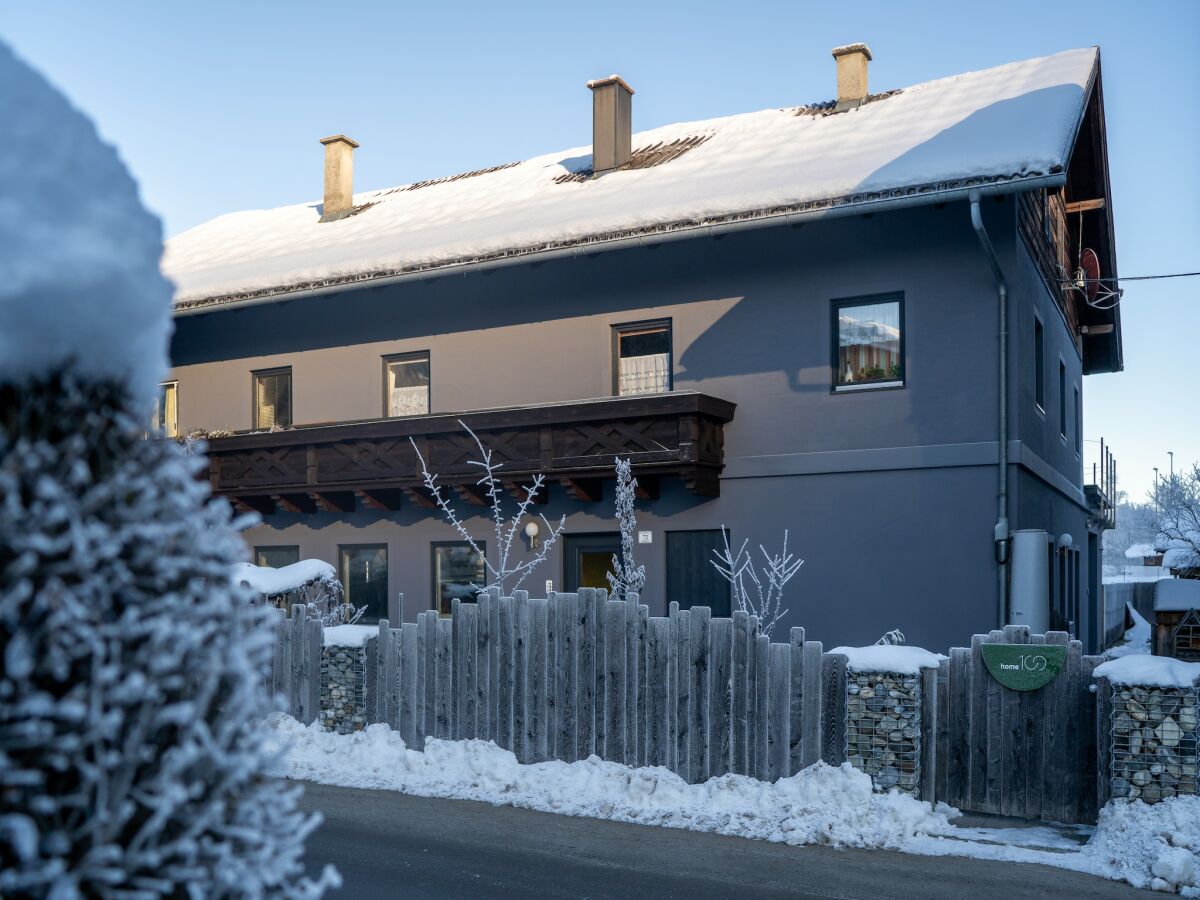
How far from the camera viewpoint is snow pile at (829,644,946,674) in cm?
958

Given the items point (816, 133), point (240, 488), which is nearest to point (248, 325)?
point (240, 488)

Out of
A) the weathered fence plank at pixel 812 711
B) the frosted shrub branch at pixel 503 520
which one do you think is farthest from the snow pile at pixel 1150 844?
the frosted shrub branch at pixel 503 520

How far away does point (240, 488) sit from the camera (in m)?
20.6

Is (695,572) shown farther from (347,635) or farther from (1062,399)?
(1062,399)

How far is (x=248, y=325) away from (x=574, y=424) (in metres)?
8.90

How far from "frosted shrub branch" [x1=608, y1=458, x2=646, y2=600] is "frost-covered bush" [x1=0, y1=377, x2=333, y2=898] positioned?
523 inches

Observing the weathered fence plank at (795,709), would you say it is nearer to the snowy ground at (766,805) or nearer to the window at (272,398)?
the snowy ground at (766,805)

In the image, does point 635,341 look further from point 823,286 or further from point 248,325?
point 248,325

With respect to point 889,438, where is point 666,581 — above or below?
below

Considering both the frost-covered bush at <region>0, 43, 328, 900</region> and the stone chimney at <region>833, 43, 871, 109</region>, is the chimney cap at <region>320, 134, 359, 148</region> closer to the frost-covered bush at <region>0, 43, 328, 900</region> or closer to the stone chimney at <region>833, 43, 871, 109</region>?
the stone chimney at <region>833, 43, 871, 109</region>

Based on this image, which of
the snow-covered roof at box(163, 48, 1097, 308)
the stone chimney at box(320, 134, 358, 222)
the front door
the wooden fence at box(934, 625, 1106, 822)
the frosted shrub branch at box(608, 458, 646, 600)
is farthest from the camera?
the stone chimney at box(320, 134, 358, 222)

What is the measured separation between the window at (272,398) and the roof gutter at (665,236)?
67.9 inches

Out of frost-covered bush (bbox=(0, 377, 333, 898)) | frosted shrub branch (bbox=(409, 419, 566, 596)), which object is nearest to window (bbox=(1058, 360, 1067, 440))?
frosted shrub branch (bbox=(409, 419, 566, 596))

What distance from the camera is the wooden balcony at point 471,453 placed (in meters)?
16.5
